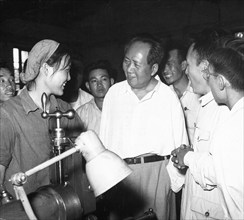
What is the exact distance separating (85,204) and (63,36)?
9953 millimetres

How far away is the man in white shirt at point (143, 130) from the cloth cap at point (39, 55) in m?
0.99

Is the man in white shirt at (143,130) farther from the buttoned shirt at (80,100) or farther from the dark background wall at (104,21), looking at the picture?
the dark background wall at (104,21)

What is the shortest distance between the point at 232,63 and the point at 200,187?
959 millimetres

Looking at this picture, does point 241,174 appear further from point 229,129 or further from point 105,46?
point 105,46

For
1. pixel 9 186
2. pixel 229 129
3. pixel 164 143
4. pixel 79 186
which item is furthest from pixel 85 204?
pixel 164 143

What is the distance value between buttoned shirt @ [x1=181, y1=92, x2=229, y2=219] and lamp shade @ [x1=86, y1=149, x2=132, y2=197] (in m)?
1.05

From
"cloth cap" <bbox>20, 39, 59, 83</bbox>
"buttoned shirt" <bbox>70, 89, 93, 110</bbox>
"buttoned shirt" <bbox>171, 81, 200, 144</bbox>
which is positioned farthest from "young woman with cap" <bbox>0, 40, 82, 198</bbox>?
"buttoned shirt" <bbox>70, 89, 93, 110</bbox>

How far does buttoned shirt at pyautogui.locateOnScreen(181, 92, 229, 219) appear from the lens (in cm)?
210

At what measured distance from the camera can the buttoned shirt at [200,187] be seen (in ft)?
6.89

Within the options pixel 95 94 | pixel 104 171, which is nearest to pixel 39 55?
pixel 104 171

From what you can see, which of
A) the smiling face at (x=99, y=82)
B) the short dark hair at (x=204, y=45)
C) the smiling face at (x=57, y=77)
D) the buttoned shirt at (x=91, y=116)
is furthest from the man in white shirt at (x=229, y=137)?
the smiling face at (x=99, y=82)

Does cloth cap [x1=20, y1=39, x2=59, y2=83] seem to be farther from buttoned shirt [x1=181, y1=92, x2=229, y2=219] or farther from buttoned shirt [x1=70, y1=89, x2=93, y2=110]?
buttoned shirt [x1=70, y1=89, x2=93, y2=110]

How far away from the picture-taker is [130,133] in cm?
280

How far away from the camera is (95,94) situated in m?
3.88
